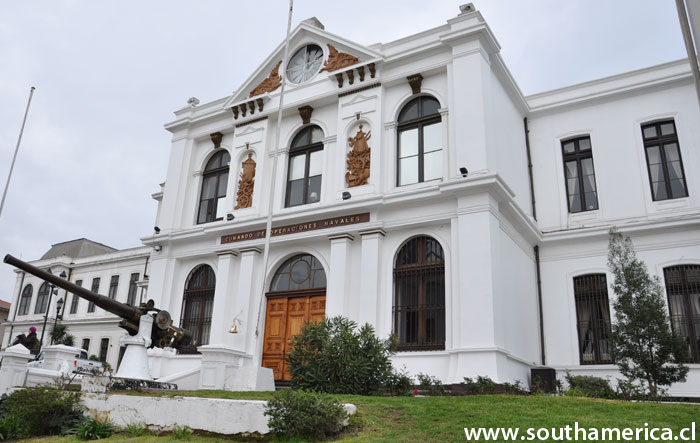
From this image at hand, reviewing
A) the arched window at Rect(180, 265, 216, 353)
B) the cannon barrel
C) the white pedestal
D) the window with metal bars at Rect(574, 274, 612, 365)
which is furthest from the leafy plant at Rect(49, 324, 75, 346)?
the window with metal bars at Rect(574, 274, 612, 365)

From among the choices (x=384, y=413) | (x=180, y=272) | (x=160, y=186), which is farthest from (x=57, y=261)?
(x=384, y=413)

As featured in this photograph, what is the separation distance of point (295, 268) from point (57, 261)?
119 feet

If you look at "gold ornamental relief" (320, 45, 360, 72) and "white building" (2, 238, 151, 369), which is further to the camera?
"white building" (2, 238, 151, 369)

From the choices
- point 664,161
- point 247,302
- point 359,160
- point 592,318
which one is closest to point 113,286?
point 247,302

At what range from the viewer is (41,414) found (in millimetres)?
A: 11492

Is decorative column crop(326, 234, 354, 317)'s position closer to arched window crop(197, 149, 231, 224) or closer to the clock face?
arched window crop(197, 149, 231, 224)

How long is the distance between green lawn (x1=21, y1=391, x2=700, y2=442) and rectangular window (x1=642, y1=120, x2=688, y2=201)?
10849 mm

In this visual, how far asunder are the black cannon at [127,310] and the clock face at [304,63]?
11623mm

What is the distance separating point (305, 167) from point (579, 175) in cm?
1021

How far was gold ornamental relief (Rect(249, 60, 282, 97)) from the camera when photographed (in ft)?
76.7

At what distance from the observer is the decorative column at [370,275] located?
1794 centimetres

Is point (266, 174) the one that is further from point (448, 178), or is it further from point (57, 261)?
point (57, 261)

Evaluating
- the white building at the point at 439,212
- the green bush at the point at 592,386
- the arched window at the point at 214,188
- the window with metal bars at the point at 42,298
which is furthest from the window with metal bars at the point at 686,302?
the window with metal bars at the point at 42,298

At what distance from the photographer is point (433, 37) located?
20125 millimetres
